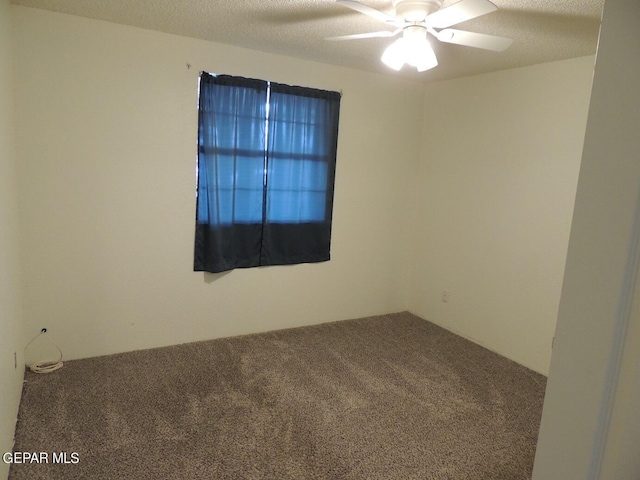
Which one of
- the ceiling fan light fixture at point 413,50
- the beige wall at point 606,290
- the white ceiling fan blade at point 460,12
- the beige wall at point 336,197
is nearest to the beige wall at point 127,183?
the beige wall at point 336,197

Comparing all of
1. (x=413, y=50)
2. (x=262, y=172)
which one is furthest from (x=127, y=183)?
(x=413, y=50)

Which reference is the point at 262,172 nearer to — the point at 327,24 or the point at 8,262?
the point at 327,24

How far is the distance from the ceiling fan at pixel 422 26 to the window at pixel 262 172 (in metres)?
1.33

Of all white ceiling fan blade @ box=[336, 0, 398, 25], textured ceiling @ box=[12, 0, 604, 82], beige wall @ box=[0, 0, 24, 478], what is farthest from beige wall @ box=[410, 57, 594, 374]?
beige wall @ box=[0, 0, 24, 478]

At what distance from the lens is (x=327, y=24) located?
9.12 feet

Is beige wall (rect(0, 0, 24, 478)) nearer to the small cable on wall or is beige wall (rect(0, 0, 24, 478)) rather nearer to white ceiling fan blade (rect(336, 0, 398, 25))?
the small cable on wall

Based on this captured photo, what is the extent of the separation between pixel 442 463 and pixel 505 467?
329mm

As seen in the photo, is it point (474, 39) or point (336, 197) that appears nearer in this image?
point (474, 39)

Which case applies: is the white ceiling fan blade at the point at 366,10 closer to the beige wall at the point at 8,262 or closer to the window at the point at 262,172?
the window at the point at 262,172

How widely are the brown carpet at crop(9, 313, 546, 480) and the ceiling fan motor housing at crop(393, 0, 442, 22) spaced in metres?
2.30

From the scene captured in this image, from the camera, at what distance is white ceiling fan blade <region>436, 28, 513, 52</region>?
92.7 inches

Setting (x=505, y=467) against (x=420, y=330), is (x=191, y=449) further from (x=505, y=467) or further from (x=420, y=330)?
(x=420, y=330)

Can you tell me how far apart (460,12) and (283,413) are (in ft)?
7.81

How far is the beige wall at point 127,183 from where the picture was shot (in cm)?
290
